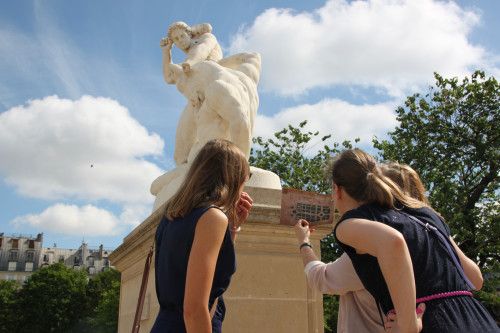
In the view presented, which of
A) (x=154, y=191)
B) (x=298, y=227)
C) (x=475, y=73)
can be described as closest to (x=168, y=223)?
(x=298, y=227)

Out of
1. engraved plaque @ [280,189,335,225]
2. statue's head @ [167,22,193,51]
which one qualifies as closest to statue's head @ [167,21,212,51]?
statue's head @ [167,22,193,51]

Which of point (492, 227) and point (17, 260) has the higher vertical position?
point (17, 260)

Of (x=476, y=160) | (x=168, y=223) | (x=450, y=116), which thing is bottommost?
(x=168, y=223)

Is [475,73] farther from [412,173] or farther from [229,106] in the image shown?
[412,173]

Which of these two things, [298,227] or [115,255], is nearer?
[298,227]

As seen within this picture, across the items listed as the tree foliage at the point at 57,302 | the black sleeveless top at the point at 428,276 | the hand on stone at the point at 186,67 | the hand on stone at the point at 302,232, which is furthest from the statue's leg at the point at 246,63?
the tree foliage at the point at 57,302

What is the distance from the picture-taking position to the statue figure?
222 inches

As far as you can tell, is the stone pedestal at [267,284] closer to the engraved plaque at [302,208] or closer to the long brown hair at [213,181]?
the engraved plaque at [302,208]

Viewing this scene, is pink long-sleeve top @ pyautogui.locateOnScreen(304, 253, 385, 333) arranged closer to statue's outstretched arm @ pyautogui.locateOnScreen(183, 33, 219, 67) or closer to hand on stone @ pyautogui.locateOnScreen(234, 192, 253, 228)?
hand on stone @ pyautogui.locateOnScreen(234, 192, 253, 228)

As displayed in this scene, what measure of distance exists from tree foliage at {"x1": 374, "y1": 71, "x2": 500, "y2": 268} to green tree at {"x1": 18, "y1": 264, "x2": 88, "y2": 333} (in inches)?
1383

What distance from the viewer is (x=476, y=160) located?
19000mm

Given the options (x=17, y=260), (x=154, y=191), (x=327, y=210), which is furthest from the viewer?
(x=17, y=260)

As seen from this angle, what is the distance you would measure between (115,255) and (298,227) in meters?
4.20

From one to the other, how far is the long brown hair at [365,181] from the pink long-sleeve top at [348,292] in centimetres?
37
